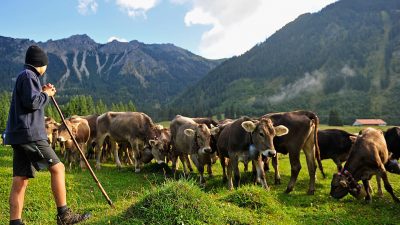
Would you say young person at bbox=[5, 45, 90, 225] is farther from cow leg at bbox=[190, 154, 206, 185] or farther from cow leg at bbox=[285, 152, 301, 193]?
cow leg at bbox=[285, 152, 301, 193]

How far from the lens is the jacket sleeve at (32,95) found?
6.99 meters

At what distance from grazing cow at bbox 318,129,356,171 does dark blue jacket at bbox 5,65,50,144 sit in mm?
15737

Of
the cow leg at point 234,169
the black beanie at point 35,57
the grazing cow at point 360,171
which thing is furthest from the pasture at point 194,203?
the black beanie at point 35,57

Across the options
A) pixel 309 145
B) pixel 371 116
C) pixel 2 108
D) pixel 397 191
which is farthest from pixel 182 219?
pixel 371 116

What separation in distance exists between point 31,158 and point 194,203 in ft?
11.4

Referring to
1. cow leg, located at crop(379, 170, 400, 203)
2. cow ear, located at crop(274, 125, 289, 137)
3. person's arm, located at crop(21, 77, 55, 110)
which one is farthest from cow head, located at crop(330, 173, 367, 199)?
person's arm, located at crop(21, 77, 55, 110)

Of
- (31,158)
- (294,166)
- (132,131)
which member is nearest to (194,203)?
(31,158)

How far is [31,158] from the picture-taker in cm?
711

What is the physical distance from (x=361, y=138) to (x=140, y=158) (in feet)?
38.9

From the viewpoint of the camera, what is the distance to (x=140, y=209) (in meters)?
7.51

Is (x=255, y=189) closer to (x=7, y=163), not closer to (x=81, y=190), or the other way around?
(x=81, y=190)

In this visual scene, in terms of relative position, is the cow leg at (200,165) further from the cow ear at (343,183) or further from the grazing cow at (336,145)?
the grazing cow at (336,145)

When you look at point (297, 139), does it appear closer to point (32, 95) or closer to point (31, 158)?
point (31, 158)

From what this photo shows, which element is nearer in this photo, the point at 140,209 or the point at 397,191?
the point at 140,209
